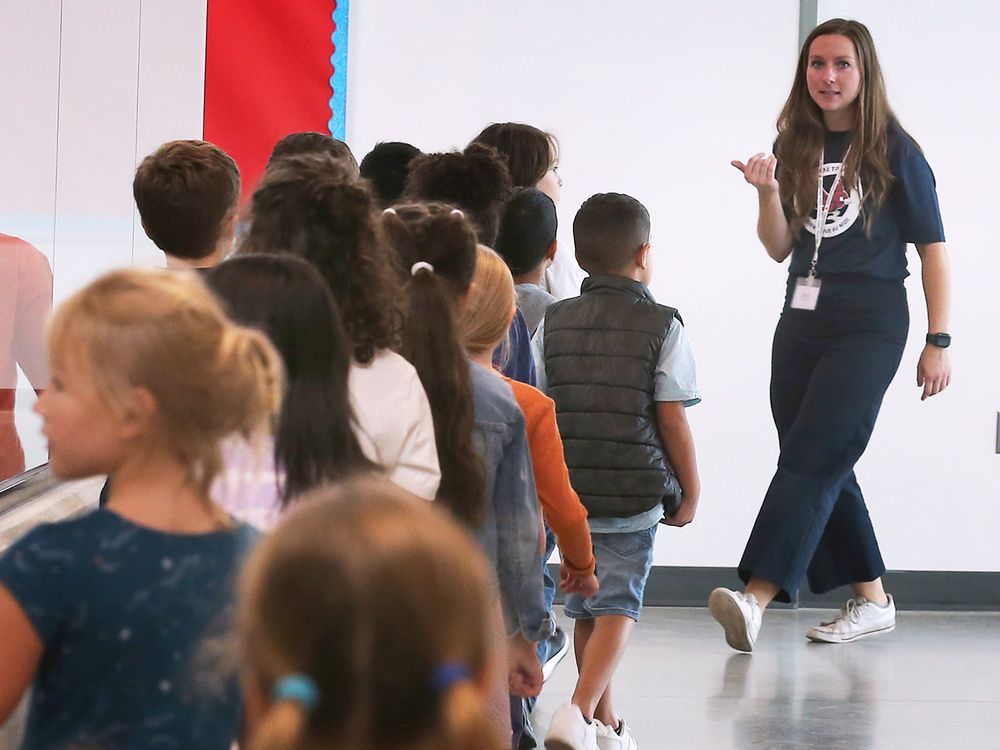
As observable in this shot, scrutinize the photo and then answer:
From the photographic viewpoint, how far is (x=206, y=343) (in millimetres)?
1346

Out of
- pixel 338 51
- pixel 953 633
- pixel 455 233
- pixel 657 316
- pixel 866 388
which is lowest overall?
pixel 953 633

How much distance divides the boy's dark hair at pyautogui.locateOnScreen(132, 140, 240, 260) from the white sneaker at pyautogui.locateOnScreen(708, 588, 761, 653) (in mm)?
1853

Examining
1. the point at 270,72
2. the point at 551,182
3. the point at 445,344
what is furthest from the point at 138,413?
the point at 270,72

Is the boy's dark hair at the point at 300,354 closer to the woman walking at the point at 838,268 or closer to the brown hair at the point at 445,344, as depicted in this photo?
the brown hair at the point at 445,344

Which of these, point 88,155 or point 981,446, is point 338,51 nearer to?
point 88,155

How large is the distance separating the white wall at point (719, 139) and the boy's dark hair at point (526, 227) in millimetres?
2099

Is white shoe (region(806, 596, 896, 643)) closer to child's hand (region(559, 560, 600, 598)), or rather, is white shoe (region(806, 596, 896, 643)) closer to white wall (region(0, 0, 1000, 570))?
white wall (region(0, 0, 1000, 570))

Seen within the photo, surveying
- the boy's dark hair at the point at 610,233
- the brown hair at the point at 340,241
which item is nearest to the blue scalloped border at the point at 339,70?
the boy's dark hair at the point at 610,233

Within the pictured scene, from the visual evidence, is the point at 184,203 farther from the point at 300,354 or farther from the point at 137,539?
the point at 137,539

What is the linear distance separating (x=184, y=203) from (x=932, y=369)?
8.05ft

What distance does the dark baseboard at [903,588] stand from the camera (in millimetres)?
5555

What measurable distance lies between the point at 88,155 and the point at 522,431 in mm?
1447

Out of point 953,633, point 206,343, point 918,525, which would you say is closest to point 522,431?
point 206,343

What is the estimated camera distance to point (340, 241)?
1.99 m
